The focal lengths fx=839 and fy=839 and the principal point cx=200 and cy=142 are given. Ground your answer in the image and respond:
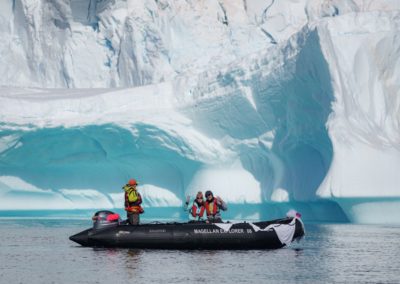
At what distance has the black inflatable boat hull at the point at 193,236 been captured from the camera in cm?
1622

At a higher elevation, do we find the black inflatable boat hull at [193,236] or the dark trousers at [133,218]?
the dark trousers at [133,218]

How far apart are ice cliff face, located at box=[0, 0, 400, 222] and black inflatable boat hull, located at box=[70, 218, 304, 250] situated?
801cm

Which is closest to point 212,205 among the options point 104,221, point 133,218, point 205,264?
point 133,218

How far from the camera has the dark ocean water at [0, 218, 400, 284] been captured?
1251 cm

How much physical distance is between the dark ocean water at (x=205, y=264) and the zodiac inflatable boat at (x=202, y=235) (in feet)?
0.60

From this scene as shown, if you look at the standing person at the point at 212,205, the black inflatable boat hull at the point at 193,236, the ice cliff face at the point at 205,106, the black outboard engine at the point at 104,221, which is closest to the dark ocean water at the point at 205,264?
the black inflatable boat hull at the point at 193,236

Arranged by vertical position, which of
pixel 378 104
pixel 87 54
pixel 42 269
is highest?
pixel 87 54

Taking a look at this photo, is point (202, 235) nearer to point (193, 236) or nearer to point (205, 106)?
point (193, 236)

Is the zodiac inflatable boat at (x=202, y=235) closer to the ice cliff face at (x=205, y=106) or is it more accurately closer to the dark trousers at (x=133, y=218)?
the dark trousers at (x=133, y=218)

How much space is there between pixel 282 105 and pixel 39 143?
920 cm

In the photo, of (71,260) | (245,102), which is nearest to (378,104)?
(245,102)

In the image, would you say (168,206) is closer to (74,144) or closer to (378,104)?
(74,144)

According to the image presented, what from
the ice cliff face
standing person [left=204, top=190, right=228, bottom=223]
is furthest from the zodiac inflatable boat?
the ice cliff face

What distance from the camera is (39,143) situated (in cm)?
3108
